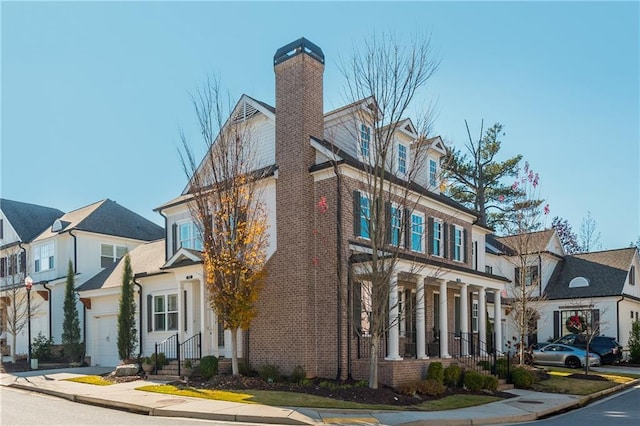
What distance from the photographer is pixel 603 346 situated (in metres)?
31.7

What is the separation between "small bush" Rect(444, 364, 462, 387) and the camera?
18578 millimetres

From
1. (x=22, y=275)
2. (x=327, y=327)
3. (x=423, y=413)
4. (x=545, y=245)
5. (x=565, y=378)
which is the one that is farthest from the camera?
(x=545, y=245)

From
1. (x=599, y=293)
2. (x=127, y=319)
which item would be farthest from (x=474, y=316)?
(x=127, y=319)

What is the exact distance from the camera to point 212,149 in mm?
20062

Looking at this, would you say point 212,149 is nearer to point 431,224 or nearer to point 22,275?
point 431,224

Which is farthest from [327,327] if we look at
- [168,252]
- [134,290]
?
[134,290]

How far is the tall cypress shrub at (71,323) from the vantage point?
92.3 feet

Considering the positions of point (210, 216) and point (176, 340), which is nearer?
point (210, 216)

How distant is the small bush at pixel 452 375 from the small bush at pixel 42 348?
68.1 feet

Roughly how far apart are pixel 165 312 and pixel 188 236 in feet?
10.9

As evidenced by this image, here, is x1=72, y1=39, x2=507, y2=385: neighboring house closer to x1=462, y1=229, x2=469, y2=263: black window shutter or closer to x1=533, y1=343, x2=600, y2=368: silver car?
x1=462, y1=229, x2=469, y2=263: black window shutter

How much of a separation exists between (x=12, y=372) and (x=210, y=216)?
12.5m

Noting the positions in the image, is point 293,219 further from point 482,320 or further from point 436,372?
point 482,320

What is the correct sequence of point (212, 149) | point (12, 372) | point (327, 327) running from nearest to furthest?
1. point (327, 327)
2. point (212, 149)
3. point (12, 372)
